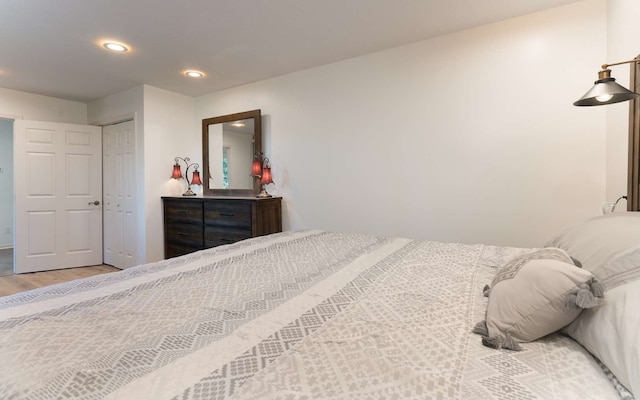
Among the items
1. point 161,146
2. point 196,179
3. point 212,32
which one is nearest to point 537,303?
point 212,32

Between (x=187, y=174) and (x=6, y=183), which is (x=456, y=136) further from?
(x=6, y=183)

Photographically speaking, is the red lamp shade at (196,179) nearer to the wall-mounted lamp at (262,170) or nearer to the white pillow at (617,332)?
the wall-mounted lamp at (262,170)

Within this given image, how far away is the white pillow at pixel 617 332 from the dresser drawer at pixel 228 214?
2.79 meters

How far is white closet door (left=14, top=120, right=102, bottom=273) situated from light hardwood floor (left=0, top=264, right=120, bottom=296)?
138 mm

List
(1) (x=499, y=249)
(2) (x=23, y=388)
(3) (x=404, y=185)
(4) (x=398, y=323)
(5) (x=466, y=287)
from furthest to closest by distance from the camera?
(3) (x=404, y=185) < (1) (x=499, y=249) < (5) (x=466, y=287) < (4) (x=398, y=323) < (2) (x=23, y=388)

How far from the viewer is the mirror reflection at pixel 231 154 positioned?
12.1 feet

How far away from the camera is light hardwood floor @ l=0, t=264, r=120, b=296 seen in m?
3.35

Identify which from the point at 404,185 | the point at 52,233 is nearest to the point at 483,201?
the point at 404,185

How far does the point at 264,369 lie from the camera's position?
0.64m

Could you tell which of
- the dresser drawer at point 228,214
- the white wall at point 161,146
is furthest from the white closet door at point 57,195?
the dresser drawer at point 228,214

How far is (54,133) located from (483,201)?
5171 mm

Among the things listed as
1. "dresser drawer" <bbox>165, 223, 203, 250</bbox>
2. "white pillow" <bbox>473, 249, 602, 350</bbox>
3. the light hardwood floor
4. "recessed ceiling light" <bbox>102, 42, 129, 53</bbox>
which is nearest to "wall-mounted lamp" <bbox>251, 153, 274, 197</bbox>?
"dresser drawer" <bbox>165, 223, 203, 250</bbox>

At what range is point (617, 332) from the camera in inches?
24.8

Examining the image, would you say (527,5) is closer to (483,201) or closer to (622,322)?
(483,201)
